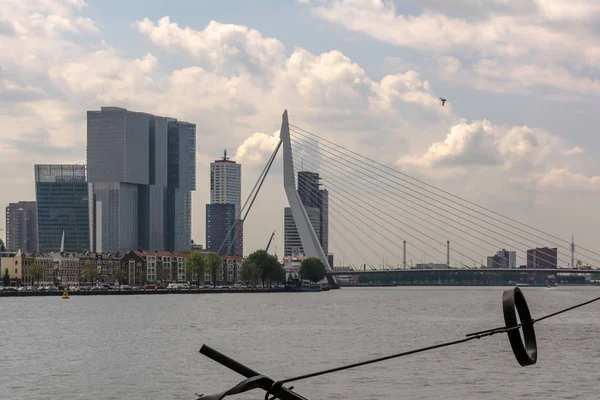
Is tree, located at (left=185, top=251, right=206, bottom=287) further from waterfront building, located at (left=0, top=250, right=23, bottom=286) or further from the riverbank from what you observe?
waterfront building, located at (left=0, top=250, right=23, bottom=286)

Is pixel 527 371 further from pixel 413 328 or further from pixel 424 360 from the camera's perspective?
pixel 413 328

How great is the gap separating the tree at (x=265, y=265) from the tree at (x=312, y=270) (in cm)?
471

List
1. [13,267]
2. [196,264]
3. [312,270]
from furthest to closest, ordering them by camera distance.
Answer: [13,267] → [196,264] → [312,270]

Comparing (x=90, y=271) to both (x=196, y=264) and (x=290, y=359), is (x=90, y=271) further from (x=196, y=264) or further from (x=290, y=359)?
(x=290, y=359)

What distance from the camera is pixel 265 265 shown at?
6649 inches

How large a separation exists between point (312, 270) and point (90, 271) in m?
39.2

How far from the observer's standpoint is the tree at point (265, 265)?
168 m

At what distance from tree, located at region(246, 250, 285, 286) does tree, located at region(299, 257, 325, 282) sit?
4709 mm

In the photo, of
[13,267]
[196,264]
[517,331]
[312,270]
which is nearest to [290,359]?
[517,331]

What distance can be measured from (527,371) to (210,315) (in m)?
43.9

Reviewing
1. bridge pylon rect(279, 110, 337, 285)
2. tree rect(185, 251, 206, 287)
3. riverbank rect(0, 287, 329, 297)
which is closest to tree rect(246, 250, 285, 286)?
riverbank rect(0, 287, 329, 297)

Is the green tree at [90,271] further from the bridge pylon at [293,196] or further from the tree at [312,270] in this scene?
the bridge pylon at [293,196]

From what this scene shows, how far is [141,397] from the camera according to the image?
29219 millimetres

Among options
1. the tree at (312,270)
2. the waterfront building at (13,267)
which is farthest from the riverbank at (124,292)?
the waterfront building at (13,267)
